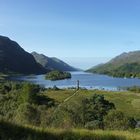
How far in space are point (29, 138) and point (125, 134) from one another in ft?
10.7

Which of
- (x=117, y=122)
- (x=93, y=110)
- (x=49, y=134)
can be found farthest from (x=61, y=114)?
(x=49, y=134)

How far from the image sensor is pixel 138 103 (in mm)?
139375

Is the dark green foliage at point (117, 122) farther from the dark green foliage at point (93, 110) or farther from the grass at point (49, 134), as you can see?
the grass at point (49, 134)

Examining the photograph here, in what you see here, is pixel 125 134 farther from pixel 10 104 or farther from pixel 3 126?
pixel 10 104

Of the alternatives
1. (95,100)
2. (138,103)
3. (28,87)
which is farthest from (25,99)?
(138,103)

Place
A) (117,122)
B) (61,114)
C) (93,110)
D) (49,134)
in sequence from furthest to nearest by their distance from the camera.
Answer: (93,110) < (61,114) < (117,122) < (49,134)

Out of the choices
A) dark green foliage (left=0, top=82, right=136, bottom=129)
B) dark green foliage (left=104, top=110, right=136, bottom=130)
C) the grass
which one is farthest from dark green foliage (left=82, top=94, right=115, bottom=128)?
the grass

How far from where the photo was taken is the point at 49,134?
436 inches

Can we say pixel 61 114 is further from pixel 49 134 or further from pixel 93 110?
pixel 49 134

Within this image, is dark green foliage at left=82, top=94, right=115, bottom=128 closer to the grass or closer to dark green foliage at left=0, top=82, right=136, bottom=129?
dark green foliage at left=0, top=82, right=136, bottom=129

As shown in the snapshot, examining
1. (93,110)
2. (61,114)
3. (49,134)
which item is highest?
(49,134)

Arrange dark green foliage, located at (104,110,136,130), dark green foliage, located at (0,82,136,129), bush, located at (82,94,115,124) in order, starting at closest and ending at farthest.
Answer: dark green foliage, located at (0,82,136,129) → dark green foliage, located at (104,110,136,130) → bush, located at (82,94,115,124)

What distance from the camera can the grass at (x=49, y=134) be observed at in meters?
10.6

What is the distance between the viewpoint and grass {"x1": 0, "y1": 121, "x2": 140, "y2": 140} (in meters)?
10.6
